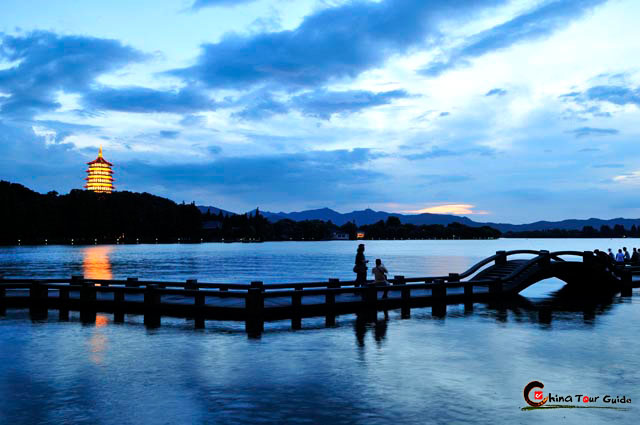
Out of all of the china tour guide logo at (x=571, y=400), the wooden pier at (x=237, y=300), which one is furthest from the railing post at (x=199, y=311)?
the china tour guide logo at (x=571, y=400)

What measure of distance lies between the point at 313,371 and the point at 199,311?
323 inches

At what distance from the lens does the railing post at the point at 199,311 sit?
18.1 m

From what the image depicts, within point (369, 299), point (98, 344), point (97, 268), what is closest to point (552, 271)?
point (369, 299)

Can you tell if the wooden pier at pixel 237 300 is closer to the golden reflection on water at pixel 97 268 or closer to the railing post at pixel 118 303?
the railing post at pixel 118 303

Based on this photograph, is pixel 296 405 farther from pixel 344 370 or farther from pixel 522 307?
pixel 522 307

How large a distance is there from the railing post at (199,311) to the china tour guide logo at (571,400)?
11.3 meters

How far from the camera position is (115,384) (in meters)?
10.6

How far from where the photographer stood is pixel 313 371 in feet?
38.5

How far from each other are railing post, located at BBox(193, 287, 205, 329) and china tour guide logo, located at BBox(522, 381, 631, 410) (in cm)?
1127

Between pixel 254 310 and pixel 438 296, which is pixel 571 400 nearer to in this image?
pixel 254 310

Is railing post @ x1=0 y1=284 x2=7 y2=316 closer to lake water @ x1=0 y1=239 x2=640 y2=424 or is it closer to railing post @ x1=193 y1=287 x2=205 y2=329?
lake water @ x1=0 y1=239 x2=640 y2=424

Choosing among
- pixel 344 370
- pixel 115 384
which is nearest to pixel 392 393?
pixel 344 370

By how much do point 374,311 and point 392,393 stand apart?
39.2ft

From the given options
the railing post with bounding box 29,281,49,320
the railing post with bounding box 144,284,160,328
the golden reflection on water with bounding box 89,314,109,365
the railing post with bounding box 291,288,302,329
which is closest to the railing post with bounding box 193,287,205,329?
the railing post with bounding box 144,284,160,328
